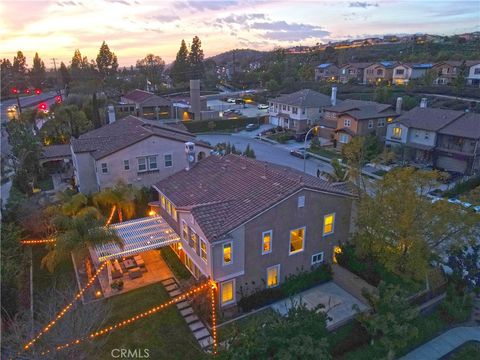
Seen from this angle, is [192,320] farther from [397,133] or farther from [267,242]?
[397,133]

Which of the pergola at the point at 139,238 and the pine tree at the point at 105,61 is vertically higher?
the pine tree at the point at 105,61

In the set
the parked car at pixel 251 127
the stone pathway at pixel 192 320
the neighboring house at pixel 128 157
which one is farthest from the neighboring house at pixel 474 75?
the stone pathway at pixel 192 320

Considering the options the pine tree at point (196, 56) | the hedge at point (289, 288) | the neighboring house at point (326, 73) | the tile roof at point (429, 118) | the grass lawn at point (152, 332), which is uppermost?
the pine tree at point (196, 56)

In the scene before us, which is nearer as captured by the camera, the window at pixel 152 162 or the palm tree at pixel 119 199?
the palm tree at pixel 119 199

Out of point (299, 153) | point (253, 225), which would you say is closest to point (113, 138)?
point (253, 225)

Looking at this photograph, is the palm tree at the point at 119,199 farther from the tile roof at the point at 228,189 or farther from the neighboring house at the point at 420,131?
the neighboring house at the point at 420,131

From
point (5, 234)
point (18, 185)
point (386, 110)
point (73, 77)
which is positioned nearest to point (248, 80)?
point (73, 77)
